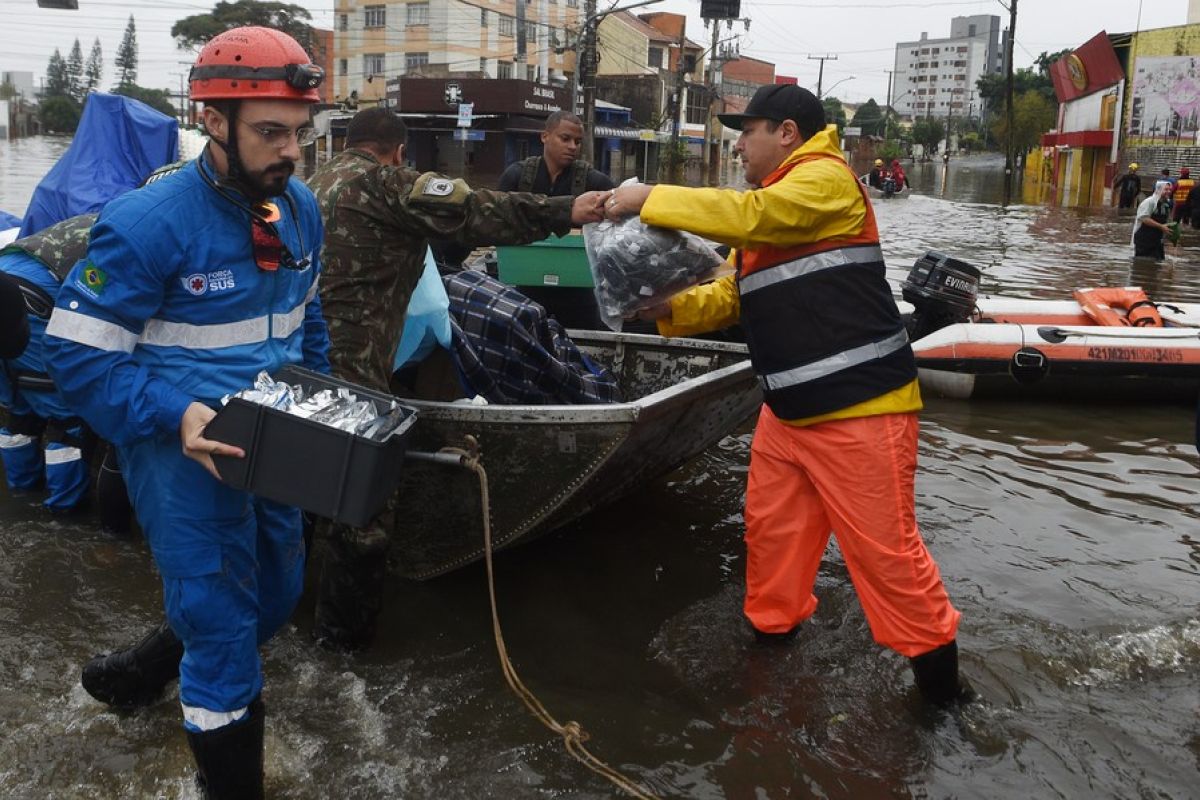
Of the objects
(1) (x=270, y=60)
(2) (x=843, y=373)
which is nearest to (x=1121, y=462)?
(2) (x=843, y=373)

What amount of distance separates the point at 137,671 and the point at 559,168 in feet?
14.6

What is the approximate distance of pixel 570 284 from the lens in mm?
6719

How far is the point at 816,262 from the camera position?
3.33 m

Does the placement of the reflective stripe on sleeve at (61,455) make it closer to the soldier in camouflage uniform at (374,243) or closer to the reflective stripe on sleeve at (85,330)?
the soldier in camouflage uniform at (374,243)

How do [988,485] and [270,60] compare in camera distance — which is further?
[988,485]

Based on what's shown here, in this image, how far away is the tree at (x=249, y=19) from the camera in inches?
2293

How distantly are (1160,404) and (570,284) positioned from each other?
4.76m

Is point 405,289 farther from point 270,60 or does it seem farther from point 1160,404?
point 1160,404

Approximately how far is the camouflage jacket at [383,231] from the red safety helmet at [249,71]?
0.98 m

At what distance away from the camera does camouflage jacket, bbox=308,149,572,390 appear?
3.51 metres

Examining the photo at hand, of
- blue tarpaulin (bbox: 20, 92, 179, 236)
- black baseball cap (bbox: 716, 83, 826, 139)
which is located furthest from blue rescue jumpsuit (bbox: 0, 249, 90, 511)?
black baseball cap (bbox: 716, 83, 826, 139)

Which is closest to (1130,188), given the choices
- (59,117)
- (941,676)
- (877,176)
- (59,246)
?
(877,176)

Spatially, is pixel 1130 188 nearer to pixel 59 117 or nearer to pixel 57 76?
pixel 59 117

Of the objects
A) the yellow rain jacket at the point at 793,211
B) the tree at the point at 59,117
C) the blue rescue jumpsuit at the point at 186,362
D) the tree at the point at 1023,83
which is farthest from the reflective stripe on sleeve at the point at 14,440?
the tree at the point at 1023,83
